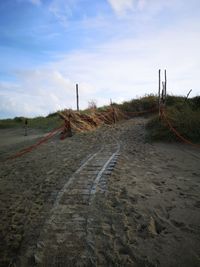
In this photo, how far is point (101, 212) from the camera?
408cm

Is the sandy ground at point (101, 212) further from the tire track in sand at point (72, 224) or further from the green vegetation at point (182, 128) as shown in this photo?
the green vegetation at point (182, 128)

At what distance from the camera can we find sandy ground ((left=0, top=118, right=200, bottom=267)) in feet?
10.3

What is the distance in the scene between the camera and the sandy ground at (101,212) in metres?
3.14

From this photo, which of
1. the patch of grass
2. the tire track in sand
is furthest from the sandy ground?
the patch of grass

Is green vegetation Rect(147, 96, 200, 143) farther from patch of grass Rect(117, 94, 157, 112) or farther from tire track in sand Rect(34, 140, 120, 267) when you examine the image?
patch of grass Rect(117, 94, 157, 112)

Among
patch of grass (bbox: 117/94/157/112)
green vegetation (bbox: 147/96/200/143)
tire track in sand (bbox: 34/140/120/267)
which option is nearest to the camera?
tire track in sand (bbox: 34/140/120/267)

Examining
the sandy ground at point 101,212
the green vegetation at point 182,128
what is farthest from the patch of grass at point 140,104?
the sandy ground at point 101,212

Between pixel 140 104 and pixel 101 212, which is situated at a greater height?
pixel 140 104

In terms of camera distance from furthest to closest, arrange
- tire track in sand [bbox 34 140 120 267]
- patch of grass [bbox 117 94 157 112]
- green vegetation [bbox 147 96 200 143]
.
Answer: patch of grass [bbox 117 94 157 112]
green vegetation [bbox 147 96 200 143]
tire track in sand [bbox 34 140 120 267]

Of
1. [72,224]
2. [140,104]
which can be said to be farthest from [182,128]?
[140,104]

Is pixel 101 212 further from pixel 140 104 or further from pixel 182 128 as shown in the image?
pixel 140 104

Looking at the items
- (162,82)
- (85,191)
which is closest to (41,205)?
(85,191)

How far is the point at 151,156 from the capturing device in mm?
7793

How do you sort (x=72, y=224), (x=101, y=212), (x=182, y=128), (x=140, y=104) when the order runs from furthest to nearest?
1. (x=140, y=104)
2. (x=182, y=128)
3. (x=101, y=212)
4. (x=72, y=224)
